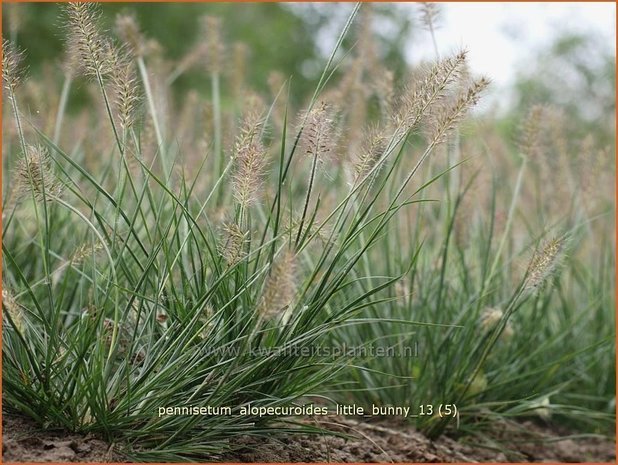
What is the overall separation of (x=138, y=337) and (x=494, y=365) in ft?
5.87

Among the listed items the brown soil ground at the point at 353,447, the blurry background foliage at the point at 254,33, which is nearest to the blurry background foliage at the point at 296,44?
the blurry background foliage at the point at 254,33

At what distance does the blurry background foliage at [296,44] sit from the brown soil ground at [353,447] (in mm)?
5954

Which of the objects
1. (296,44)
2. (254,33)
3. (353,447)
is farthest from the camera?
(254,33)

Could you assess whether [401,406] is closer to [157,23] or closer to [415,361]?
[415,361]

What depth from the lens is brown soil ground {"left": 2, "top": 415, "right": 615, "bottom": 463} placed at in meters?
2.28

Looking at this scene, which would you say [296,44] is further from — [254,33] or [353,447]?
[353,447]

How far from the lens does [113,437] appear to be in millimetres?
2324

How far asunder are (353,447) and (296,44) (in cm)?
987

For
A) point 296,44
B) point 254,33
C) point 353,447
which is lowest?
point 353,447

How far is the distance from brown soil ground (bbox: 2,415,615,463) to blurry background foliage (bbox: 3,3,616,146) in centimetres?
595

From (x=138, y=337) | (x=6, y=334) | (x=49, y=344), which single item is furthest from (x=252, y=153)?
(x=6, y=334)

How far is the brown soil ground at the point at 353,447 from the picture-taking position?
7.48 feet

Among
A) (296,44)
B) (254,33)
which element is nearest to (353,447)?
(296,44)

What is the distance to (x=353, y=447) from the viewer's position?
9.12ft
